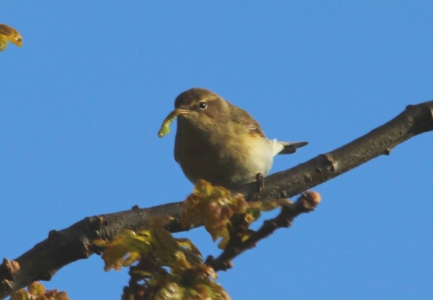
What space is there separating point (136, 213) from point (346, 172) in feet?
3.63

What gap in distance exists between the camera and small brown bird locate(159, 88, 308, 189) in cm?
834

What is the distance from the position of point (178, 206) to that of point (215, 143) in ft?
15.3

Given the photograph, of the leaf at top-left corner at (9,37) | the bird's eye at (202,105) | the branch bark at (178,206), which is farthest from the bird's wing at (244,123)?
the leaf at top-left corner at (9,37)

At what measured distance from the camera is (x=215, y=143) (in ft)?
27.8

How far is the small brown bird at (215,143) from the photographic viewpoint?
8336 mm

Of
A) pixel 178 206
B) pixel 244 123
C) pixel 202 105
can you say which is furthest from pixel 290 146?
pixel 178 206

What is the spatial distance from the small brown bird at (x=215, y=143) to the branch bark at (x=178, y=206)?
3.84 metres

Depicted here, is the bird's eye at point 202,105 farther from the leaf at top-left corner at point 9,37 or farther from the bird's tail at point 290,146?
the leaf at top-left corner at point 9,37

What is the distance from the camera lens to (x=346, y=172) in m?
3.98

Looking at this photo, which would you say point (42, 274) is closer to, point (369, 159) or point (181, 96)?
point (369, 159)

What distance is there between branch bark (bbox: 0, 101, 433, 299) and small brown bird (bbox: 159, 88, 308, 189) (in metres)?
3.84

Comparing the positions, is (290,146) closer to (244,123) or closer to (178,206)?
(244,123)

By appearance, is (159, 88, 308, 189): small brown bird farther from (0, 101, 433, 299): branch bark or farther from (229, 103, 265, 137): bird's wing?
(0, 101, 433, 299): branch bark

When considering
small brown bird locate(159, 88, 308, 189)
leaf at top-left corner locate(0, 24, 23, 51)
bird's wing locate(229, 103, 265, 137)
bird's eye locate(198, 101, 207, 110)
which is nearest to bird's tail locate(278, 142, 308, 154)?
bird's wing locate(229, 103, 265, 137)
